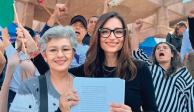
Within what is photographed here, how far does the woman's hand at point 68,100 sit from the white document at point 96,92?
1.2 inches

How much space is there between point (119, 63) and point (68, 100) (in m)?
0.57

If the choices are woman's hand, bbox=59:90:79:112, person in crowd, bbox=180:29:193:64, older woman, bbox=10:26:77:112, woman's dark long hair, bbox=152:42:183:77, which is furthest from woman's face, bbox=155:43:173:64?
woman's hand, bbox=59:90:79:112

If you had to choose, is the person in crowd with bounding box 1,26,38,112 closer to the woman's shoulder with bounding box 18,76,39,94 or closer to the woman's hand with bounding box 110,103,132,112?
the woman's shoulder with bounding box 18,76,39,94

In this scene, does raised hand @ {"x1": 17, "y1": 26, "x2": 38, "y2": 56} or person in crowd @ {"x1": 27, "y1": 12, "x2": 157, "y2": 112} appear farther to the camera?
raised hand @ {"x1": 17, "y1": 26, "x2": 38, "y2": 56}

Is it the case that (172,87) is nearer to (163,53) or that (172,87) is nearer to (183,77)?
(183,77)

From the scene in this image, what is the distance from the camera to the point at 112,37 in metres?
2.97

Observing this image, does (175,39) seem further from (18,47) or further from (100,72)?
(100,72)

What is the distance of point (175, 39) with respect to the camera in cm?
762

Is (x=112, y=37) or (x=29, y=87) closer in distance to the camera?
(x=29, y=87)

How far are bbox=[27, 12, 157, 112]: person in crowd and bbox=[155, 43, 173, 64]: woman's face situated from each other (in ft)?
7.08

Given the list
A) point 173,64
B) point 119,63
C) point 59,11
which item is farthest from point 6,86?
point 173,64

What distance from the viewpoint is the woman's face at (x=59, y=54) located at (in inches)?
117

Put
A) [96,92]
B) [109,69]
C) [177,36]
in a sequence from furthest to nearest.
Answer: [177,36], [109,69], [96,92]

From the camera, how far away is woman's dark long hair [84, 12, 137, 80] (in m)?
2.99
